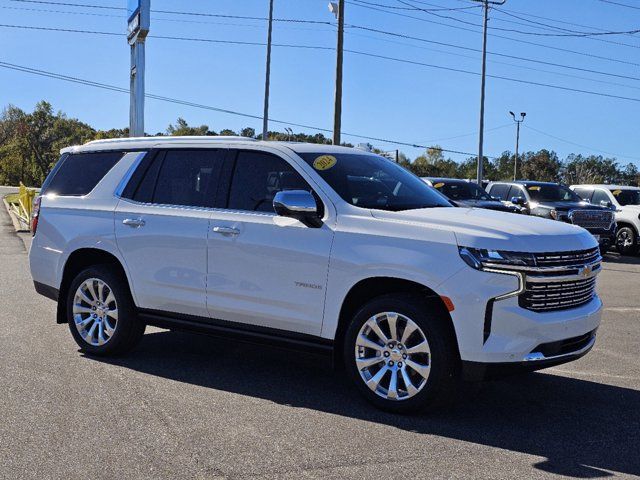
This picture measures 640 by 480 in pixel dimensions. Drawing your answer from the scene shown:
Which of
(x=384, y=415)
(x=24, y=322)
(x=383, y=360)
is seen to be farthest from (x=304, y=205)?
(x=24, y=322)

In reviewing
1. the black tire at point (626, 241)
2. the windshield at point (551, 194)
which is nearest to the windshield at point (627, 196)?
the black tire at point (626, 241)

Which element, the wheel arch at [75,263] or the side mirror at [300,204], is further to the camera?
the wheel arch at [75,263]

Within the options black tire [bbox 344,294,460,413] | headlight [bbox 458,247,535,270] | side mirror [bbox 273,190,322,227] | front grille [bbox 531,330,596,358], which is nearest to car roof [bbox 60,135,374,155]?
side mirror [bbox 273,190,322,227]

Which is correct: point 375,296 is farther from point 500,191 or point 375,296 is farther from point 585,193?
point 585,193

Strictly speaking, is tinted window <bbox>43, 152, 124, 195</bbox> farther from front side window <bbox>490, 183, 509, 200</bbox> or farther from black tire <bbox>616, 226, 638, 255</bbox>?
black tire <bbox>616, 226, 638, 255</bbox>

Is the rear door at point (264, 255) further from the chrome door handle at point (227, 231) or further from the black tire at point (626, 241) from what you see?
the black tire at point (626, 241)

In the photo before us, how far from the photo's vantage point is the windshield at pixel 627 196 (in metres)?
21.1

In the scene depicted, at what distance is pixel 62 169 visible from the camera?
744cm

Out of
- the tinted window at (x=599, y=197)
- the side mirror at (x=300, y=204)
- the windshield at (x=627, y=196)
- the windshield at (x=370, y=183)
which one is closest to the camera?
the side mirror at (x=300, y=204)

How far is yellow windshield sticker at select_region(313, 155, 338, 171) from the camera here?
593 cm

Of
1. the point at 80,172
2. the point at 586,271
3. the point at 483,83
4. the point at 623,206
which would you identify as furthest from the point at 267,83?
the point at 586,271

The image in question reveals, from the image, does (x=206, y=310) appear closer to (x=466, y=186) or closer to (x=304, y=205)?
(x=304, y=205)

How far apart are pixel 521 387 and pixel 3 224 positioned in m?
22.2

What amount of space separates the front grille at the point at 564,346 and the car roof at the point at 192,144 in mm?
2341
